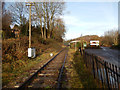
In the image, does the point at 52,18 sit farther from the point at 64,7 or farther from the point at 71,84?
the point at 71,84

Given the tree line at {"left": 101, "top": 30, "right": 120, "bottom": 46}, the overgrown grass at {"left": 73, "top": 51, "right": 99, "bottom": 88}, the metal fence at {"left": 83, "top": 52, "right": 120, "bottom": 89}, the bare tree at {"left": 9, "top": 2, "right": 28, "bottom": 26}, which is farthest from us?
the tree line at {"left": 101, "top": 30, "right": 120, "bottom": 46}

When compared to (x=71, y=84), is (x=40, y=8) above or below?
above

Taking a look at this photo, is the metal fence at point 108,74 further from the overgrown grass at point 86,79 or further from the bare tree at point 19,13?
the bare tree at point 19,13

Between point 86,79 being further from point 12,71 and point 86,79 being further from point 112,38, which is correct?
point 112,38

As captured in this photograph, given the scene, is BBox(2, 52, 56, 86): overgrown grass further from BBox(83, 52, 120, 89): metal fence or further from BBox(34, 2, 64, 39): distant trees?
BBox(34, 2, 64, 39): distant trees

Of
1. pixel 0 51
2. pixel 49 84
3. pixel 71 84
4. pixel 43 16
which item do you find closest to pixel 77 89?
pixel 71 84

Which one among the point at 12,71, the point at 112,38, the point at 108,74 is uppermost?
the point at 112,38

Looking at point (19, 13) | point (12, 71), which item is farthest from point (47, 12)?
point (12, 71)

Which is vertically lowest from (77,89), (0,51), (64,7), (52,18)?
(77,89)

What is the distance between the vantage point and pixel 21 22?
89.4 ft

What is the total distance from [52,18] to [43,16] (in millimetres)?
3124

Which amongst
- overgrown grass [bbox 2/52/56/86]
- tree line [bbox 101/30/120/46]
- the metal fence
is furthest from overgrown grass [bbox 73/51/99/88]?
tree line [bbox 101/30/120/46]

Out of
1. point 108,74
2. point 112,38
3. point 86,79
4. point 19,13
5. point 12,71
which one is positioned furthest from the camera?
point 112,38

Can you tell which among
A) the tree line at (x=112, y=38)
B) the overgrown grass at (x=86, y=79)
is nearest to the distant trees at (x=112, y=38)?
the tree line at (x=112, y=38)
